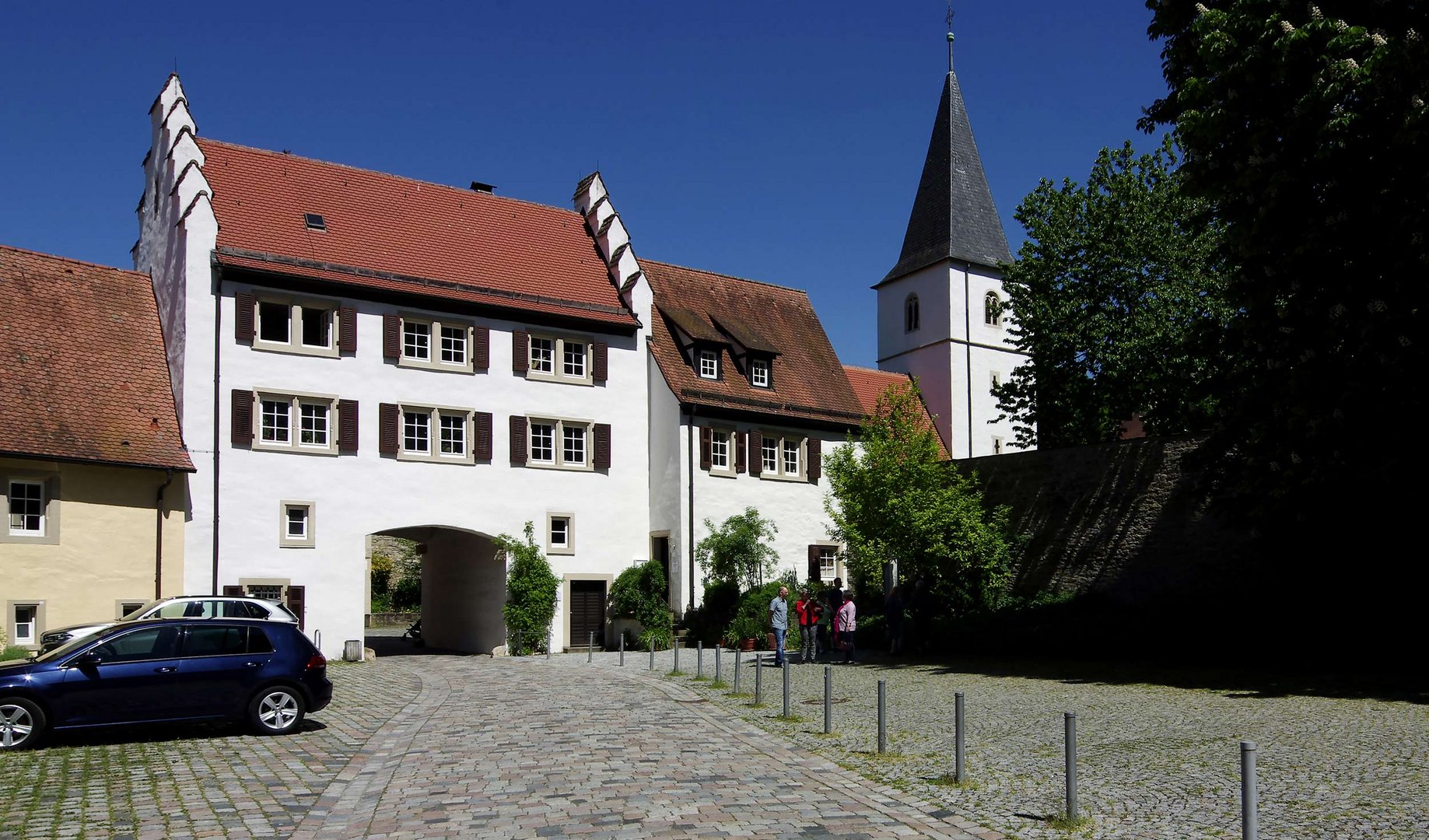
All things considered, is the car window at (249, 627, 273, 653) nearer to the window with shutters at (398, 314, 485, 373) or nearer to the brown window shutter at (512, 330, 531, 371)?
the window with shutters at (398, 314, 485, 373)

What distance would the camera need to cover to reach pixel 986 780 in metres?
11.2

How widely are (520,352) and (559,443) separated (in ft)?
8.25

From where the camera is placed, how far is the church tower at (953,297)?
49.4 m

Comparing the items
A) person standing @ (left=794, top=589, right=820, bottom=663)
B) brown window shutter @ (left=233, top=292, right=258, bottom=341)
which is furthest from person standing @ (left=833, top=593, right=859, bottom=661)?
brown window shutter @ (left=233, top=292, right=258, bottom=341)

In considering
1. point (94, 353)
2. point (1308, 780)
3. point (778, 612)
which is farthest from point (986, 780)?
point (94, 353)

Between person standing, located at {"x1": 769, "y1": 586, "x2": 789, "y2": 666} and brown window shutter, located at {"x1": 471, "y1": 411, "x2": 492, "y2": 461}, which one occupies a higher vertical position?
brown window shutter, located at {"x1": 471, "y1": 411, "x2": 492, "y2": 461}

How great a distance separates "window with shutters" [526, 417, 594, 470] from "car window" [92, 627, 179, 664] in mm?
17464

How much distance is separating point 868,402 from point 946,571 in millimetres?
14205

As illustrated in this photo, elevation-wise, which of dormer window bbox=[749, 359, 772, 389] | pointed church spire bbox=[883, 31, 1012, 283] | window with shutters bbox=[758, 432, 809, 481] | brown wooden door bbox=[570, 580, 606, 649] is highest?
pointed church spire bbox=[883, 31, 1012, 283]

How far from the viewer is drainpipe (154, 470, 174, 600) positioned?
2606 cm

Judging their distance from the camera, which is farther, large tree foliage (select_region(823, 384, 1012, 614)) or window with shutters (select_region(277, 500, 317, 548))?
large tree foliage (select_region(823, 384, 1012, 614))

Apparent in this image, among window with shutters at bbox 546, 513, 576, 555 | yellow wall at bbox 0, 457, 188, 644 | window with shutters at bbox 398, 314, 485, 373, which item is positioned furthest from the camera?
window with shutters at bbox 546, 513, 576, 555

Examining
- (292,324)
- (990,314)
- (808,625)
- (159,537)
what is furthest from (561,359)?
(990,314)

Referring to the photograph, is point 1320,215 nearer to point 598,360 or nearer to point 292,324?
point 598,360
